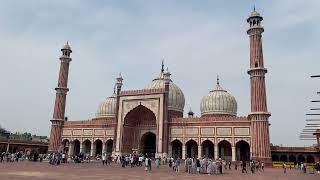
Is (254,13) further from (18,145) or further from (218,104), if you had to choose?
(18,145)

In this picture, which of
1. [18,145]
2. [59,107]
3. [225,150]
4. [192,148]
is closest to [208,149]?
[192,148]

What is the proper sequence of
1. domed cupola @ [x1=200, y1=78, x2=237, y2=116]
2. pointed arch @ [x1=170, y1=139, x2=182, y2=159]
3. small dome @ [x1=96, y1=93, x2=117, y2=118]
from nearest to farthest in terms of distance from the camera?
pointed arch @ [x1=170, y1=139, x2=182, y2=159] → domed cupola @ [x1=200, y1=78, x2=237, y2=116] → small dome @ [x1=96, y1=93, x2=117, y2=118]

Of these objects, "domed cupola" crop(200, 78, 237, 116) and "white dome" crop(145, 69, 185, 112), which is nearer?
"domed cupola" crop(200, 78, 237, 116)

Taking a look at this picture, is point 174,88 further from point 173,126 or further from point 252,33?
point 252,33

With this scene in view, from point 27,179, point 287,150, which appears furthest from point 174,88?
point 27,179

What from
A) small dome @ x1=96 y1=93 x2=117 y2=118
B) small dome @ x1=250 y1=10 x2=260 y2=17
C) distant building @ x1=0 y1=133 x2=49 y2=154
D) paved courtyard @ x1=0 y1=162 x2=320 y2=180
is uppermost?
small dome @ x1=250 y1=10 x2=260 y2=17

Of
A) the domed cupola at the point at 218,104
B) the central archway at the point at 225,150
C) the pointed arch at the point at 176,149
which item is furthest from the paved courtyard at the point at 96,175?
the domed cupola at the point at 218,104

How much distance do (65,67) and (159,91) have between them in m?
14.6

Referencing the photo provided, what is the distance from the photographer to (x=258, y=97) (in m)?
30.9

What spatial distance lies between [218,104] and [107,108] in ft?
50.5

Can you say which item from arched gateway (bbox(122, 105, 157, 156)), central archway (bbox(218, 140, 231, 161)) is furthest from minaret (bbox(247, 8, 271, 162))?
arched gateway (bbox(122, 105, 157, 156))

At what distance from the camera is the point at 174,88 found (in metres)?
41.3

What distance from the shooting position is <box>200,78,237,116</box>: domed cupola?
1517 inches

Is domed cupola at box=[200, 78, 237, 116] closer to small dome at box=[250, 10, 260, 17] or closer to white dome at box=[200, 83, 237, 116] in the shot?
white dome at box=[200, 83, 237, 116]
